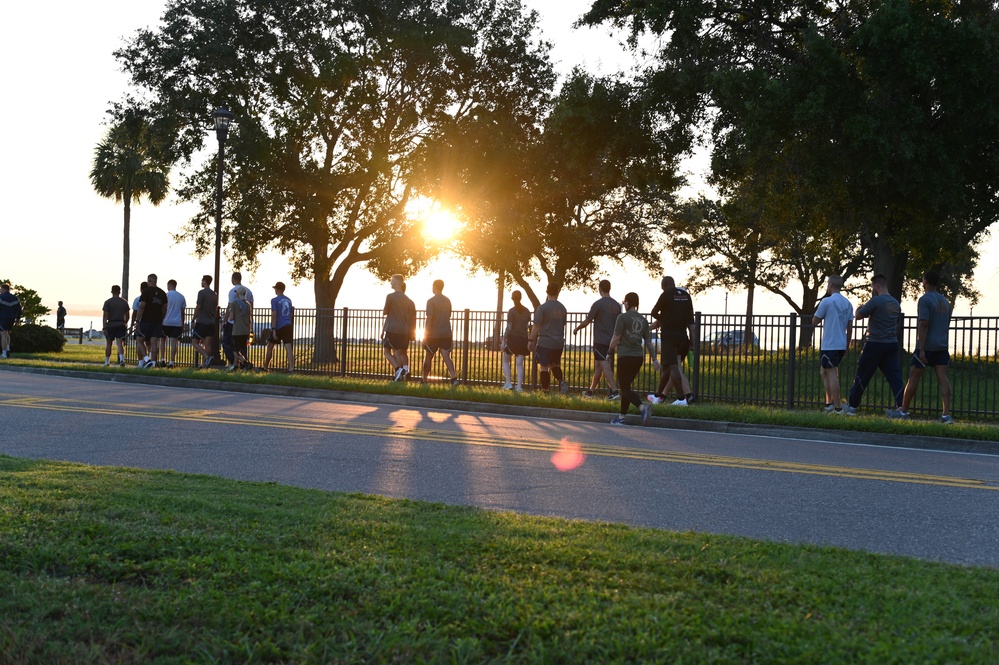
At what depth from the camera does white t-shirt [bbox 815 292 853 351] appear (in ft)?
49.5

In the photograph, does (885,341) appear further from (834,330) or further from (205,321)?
(205,321)

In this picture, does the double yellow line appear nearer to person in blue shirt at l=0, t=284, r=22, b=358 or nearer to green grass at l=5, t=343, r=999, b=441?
green grass at l=5, t=343, r=999, b=441

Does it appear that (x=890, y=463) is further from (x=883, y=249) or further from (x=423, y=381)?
(x=883, y=249)

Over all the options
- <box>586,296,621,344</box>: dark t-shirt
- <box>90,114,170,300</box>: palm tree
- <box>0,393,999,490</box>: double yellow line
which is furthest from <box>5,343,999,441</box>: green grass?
<box>90,114,170,300</box>: palm tree

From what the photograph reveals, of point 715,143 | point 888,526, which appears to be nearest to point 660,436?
point 888,526

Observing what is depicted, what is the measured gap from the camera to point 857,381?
1524 cm

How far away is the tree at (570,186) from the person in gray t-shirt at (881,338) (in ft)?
22.8

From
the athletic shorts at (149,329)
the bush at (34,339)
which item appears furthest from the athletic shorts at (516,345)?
the bush at (34,339)

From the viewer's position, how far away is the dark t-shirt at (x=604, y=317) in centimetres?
1711

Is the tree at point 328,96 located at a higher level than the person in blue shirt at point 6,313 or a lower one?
higher

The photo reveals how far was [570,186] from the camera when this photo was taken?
35938mm

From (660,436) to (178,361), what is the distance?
1799 centimetres

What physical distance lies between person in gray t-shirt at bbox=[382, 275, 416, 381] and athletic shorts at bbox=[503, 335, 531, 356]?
6.56 ft

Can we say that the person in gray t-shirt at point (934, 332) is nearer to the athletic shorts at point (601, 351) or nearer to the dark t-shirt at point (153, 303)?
the athletic shorts at point (601, 351)
